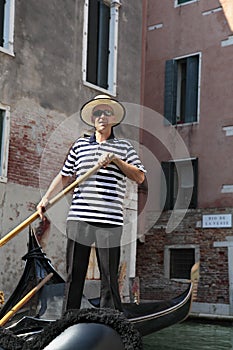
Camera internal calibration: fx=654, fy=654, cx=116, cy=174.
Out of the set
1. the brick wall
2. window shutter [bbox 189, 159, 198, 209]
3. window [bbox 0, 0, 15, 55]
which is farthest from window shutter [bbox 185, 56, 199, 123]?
window [bbox 0, 0, 15, 55]

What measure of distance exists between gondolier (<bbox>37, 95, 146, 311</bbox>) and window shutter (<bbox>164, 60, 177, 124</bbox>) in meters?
4.52

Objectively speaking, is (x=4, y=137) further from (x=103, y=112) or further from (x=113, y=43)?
(x=103, y=112)

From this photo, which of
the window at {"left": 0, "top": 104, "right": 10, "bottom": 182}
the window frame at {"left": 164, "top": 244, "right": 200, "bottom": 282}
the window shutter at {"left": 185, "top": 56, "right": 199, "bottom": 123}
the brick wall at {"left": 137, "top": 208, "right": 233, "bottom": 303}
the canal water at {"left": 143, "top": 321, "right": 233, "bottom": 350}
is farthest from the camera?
the window shutter at {"left": 185, "top": 56, "right": 199, "bottom": 123}

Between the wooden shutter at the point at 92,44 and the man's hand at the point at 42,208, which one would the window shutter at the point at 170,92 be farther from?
the man's hand at the point at 42,208

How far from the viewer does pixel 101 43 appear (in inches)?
184

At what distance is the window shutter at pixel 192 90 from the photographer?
598 cm

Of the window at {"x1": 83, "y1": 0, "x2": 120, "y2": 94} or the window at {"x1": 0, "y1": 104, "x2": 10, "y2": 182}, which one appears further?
the window at {"x1": 83, "y1": 0, "x2": 120, "y2": 94}

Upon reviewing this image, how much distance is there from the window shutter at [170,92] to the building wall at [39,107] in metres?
1.62

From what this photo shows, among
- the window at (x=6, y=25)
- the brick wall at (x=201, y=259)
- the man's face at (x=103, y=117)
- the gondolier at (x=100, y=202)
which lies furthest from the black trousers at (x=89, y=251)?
the brick wall at (x=201, y=259)

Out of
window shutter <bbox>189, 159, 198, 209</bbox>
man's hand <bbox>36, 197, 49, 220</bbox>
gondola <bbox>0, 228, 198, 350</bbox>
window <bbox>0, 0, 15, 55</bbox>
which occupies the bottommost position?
gondola <bbox>0, 228, 198, 350</bbox>

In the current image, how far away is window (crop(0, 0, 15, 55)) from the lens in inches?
154

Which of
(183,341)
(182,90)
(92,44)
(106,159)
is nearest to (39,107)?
(92,44)

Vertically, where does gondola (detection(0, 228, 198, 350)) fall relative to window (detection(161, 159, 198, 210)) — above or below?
below

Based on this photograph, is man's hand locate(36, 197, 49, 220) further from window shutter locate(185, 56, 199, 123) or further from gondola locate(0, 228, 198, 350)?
window shutter locate(185, 56, 199, 123)
